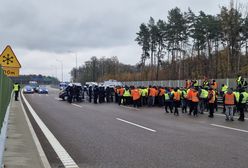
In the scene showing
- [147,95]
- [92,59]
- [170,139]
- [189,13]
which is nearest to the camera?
[170,139]

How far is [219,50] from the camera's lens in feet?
223

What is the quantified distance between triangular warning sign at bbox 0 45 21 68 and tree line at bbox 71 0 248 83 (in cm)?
3632

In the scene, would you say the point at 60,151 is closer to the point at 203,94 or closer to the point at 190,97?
the point at 190,97

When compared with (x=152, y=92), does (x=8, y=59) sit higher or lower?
higher

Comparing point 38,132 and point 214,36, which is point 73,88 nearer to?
point 38,132

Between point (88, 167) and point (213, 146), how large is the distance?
4.11 metres

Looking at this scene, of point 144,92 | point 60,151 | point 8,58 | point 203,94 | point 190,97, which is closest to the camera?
point 60,151

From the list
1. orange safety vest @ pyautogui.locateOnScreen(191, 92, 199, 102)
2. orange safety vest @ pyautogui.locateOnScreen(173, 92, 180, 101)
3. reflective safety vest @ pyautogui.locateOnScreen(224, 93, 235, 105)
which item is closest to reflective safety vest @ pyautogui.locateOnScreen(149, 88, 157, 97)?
orange safety vest @ pyautogui.locateOnScreen(173, 92, 180, 101)

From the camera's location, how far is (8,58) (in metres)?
14.5

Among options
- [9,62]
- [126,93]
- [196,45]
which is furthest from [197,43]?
[9,62]

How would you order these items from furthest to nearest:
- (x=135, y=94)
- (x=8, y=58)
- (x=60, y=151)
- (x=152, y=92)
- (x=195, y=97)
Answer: (x=152, y=92)
(x=135, y=94)
(x=195, y=97)
(x=8, y=58)
(x=60, y=151)

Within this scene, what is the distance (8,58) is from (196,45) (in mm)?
56524

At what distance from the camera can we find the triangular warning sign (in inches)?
565

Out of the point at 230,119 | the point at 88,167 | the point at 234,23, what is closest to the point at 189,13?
the point at 234,23
